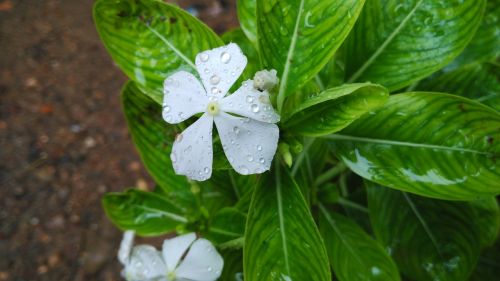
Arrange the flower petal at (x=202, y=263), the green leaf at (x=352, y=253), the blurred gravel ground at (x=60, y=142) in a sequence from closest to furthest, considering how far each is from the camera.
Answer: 1. the flower petal at (x=202, y=263)
2. the green leaf at (x=352, y=253)
3. the blurred gravel ground at (x=60, y=142)

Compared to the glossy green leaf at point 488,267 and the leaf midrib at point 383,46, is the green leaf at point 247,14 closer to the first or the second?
the leaf midrib at point 383,46

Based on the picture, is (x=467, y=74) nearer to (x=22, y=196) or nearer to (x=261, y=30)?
(x=261, y=30)

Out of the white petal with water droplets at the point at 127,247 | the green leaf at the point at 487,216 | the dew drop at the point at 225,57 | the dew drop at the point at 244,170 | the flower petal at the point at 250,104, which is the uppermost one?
the dew drop at the point at 225,57

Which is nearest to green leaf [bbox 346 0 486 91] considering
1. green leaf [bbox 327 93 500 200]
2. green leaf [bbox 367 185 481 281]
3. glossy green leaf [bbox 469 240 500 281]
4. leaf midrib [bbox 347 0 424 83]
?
leaf midrib [bbox 347 0 424 83]

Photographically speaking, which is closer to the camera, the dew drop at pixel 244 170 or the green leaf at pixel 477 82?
the dew drop at pixel 244 170

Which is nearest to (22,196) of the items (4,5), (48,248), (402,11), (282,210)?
(48,248)

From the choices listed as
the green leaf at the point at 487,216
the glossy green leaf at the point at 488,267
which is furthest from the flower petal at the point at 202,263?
the glossy green leaf at the point at 488,267
